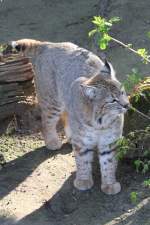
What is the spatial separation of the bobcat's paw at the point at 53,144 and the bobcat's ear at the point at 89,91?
148 cm

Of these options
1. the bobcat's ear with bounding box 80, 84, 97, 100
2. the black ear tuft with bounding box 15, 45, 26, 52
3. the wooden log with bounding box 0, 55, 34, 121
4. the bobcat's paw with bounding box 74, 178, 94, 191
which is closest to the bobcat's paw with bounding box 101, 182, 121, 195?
the bobcat's paw with bounding box 74, 178, 94, 191

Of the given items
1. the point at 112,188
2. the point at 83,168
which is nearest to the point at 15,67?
the point at 83,168

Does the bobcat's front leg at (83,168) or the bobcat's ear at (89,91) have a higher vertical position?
the bobcat's ear at (89,91)

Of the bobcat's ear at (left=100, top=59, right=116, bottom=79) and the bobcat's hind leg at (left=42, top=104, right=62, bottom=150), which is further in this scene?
the bobcat's hind leg at (left=42, top=104, right=62, bottom=150)

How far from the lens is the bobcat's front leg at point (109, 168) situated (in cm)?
578

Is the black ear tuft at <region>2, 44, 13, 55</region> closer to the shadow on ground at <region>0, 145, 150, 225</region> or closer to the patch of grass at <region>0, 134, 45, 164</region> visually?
the patch of grass at <region>0, 134, 45, 164</region>

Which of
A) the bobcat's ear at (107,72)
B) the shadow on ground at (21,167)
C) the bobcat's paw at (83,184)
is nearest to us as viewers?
the bobcat's ear at (107,72)

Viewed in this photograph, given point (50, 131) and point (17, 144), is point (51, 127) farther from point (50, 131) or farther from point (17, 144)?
point (17, 144)

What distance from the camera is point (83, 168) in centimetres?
588

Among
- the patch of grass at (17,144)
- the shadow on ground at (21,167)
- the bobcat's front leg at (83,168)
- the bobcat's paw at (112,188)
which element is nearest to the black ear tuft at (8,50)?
the patch of grass at (17,144)

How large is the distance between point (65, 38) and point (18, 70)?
341cm

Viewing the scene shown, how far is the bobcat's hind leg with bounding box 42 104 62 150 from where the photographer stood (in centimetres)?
668

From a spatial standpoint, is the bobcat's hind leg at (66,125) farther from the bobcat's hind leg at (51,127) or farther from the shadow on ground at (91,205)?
the shadow on ground at (91,205)

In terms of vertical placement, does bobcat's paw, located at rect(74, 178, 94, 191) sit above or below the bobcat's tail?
below
